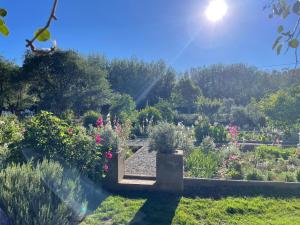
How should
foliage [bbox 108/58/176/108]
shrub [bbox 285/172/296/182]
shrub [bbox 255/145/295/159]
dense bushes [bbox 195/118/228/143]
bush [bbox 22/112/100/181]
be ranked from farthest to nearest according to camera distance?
1. foliage [bbox 108/58/176/108]
2. dense bushes [bbox 195/118/228/143]
3. shrub [bbox 255/145/295/159]
4. shrub [bbox 285/172/296/182]
5. bush [bbox 22/112/100/181]

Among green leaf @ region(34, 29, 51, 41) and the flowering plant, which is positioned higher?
green leaf @ region(34, 29, 51, 41)

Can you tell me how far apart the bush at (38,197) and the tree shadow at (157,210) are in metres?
1.01

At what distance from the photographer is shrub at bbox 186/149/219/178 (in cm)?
630

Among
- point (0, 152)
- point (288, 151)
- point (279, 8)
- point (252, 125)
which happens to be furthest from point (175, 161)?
point (252, 125)

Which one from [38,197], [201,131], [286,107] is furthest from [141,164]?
[286,107]

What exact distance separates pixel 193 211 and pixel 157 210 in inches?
23.2

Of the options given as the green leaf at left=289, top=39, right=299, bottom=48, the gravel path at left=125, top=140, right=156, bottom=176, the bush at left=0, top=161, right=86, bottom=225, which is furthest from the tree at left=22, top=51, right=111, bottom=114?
the green leaf at left=289, top=39, right=299, bottom=48

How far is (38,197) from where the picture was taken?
3.40 metres

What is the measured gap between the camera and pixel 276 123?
1345 centimetres

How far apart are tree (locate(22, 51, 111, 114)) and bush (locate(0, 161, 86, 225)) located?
1555cm

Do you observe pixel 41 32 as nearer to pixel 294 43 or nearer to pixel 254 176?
pixel 294 43

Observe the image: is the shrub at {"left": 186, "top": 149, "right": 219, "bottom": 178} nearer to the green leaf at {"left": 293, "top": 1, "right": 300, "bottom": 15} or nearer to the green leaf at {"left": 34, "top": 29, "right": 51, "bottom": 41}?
the green leaf at {"left": 293, "top": 1, "right": 300, "bottom": 15}

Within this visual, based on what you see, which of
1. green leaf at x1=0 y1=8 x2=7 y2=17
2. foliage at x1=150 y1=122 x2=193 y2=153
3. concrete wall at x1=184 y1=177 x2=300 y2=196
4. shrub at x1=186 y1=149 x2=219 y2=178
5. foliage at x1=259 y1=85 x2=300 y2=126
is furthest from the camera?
foliage at x1=259 y1=85 x2=300 y2=126

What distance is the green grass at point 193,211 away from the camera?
14.1 feet
